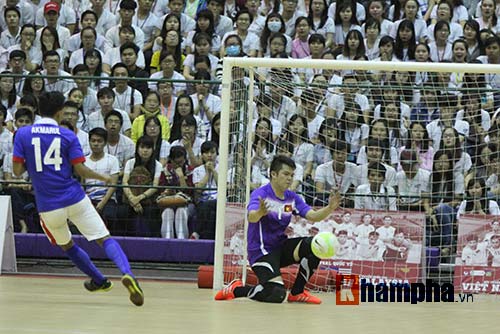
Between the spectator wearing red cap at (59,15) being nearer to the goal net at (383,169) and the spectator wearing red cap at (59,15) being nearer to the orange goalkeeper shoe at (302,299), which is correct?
the goal net at (383,169)

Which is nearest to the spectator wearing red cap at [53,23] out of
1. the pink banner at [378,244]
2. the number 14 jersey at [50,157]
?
the pink banner at [378,244]

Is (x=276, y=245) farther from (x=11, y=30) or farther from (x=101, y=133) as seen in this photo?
(x=11, y=30)

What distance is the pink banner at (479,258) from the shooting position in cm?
1366

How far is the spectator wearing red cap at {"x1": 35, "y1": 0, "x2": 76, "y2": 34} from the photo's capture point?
18.2 meters

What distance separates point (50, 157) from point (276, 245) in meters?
2.72

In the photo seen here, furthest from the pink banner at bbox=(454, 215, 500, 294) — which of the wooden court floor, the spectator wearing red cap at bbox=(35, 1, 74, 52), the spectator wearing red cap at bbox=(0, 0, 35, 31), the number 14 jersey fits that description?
the spectator wearing red cap at bbox=(0, 0, 35, 31)

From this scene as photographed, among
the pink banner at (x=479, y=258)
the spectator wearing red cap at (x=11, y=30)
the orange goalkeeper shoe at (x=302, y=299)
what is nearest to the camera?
the orange goalkeeper shoe at (x=302, y=299)

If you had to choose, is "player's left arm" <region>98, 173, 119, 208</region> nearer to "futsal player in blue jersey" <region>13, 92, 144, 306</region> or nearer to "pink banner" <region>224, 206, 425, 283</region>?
"pink banner" <region>224, 206, 425, 283</region>

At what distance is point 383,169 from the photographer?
1422 cm

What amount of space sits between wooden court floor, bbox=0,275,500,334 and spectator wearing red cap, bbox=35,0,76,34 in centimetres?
656

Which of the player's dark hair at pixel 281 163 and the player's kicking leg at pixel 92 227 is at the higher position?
the player's dark hair at pixel 281 163

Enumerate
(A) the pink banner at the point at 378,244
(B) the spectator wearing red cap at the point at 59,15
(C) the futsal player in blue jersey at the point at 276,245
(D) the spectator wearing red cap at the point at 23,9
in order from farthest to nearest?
(D) the spectator wearing red cap at the point at 23,9 < (B) the spectator wearing red cap at the point at 59,15 < (A) the pink banner at the point at 378,244 < (C) the futsal player in blue jersey at the point at 276,245

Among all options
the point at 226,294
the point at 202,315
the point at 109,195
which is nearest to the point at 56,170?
the point at 202,315

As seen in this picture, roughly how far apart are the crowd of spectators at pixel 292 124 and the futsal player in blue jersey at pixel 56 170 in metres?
3.15
